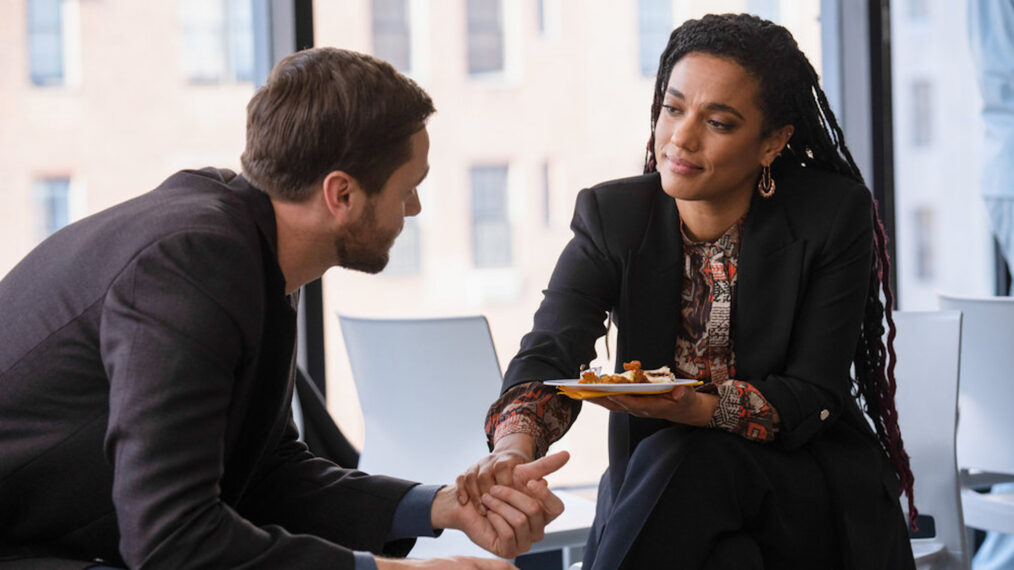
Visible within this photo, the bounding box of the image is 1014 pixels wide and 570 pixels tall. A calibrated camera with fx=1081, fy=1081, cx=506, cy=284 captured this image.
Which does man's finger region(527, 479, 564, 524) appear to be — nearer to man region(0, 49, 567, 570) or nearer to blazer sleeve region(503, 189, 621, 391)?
man region(0, 49, 567, 570)

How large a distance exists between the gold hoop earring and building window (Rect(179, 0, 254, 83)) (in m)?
2.14

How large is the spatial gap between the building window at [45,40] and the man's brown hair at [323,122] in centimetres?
227

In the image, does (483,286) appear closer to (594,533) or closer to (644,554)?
(594,533)

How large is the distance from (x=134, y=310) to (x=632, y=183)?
113 centimetres

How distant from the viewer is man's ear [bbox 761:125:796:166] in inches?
77.9

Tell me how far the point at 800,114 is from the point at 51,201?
2414 millimetres

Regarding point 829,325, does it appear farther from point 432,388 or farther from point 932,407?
point 432,388

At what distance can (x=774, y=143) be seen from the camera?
6.52ft

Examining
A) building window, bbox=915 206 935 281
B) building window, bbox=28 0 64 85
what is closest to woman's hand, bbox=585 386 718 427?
building window, bbox=28 0 64 85

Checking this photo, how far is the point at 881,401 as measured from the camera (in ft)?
6.73

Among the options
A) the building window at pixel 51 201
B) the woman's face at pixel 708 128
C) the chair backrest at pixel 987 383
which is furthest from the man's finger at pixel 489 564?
the building window at pixel 51 201

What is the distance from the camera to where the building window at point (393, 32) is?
148 inches

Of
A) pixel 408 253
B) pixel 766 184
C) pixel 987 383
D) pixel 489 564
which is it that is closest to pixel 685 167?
pixel 766 184

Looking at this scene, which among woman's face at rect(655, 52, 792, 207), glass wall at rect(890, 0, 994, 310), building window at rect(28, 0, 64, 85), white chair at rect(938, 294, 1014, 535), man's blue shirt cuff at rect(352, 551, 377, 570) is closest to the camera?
man's blue shirt cuff at rect(352, 551, 377, 570)
